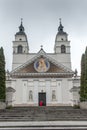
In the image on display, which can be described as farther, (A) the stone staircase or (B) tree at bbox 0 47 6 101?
(B) tree at bbox 0 47 6 101

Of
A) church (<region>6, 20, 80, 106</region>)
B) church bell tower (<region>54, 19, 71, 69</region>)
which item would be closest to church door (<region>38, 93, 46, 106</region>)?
church (<region>6, 20, 80, 106</region>)

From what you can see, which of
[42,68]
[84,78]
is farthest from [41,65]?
[84,78]

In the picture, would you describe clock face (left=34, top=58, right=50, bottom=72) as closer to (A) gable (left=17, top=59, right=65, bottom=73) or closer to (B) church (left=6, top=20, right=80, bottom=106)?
(B) church (left=6, top=20, right=80, bottom=106)

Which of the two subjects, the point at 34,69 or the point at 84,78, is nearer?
the point at 84,78

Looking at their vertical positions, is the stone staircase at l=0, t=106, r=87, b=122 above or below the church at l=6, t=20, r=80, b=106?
below

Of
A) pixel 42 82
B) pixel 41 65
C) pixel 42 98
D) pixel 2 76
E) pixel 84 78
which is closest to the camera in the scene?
pixel 84 78

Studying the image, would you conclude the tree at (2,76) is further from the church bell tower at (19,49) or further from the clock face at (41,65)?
the church bell tower at (19,49)

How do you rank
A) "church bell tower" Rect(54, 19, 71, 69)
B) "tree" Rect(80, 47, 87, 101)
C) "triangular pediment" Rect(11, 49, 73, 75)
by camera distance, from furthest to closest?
"church bell tower" Rect(54, 19, 71, 69), "triangular pediment" Rect(11, 49, 73, 75), "tree" Rect(80, 47, 87, 101)

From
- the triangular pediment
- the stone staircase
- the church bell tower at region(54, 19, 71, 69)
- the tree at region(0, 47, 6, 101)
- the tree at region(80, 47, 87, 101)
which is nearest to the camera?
the stone staircase

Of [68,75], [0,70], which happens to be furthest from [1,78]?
[68,75]

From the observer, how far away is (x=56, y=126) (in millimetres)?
13844

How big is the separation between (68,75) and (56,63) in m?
3.25

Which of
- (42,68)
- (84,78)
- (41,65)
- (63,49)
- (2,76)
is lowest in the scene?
(84,78)

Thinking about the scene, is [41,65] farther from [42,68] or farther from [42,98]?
[42,98]
